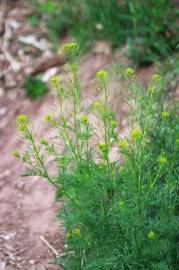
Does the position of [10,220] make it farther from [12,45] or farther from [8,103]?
[12,45]

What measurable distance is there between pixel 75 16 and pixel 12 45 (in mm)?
833

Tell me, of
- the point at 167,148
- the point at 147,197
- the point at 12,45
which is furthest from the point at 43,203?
the point at 12,45

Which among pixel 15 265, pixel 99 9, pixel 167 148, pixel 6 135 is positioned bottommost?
pixel 15 265

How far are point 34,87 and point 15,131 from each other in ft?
1.85

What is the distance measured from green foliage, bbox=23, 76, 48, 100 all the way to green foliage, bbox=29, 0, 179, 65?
1.80 feet

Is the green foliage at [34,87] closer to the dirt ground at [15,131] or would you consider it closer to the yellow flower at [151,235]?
the dirt ground at [15,131]

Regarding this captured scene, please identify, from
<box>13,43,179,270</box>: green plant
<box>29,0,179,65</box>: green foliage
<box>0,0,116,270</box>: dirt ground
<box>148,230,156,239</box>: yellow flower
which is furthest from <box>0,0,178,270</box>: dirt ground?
<box>148,230,156,239</box>: yellow flower

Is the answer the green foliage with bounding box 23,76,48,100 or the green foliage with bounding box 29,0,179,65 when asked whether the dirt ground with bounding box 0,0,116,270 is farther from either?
the green foliage with bounding box 29,0,179,65

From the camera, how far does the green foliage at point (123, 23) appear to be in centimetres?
506

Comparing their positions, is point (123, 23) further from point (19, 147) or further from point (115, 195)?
point (115, 195)

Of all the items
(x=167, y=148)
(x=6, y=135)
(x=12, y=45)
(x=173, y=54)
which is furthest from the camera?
(x=12, y=45)

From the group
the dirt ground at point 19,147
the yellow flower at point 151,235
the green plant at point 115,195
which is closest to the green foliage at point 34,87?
the dirt ground at point 19,147

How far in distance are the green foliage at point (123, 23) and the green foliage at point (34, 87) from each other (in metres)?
0.55

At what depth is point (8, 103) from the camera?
5832 mm
